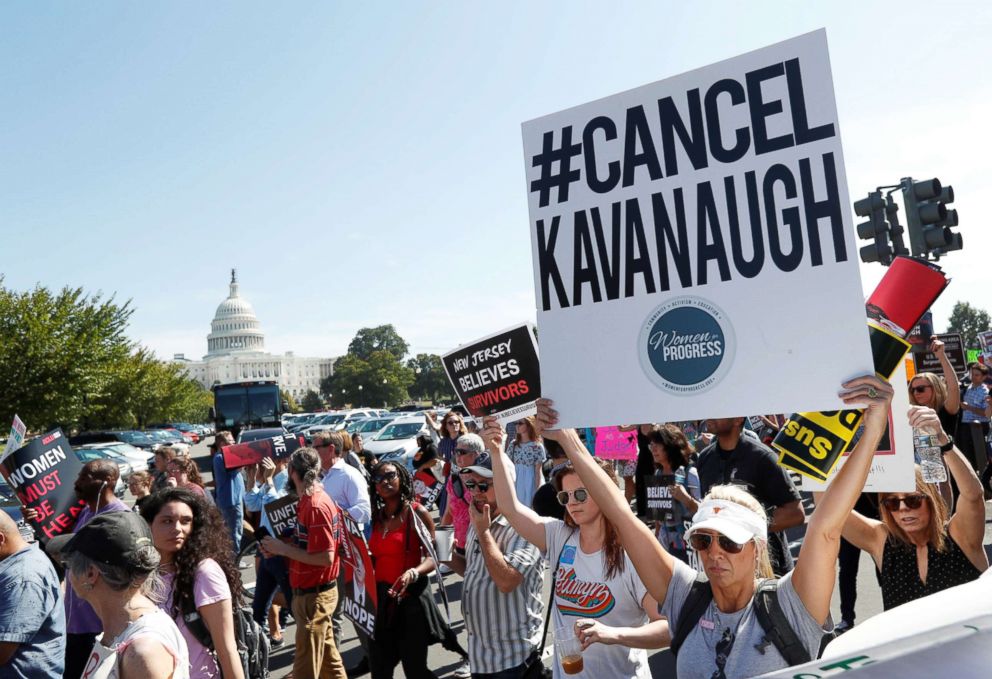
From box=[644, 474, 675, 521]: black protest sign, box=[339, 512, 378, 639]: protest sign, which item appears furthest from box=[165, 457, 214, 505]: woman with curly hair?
box=[644, 474, 675, 521]: black protest sign

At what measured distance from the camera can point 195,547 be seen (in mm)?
3469

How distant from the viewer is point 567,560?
10.8 feet

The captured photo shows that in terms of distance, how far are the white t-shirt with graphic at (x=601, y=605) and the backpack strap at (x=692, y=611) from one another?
0.53 m

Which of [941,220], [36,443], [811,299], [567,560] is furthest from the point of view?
[941,220]

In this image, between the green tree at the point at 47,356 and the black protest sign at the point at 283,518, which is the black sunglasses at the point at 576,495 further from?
the green tree at the point at 47,356

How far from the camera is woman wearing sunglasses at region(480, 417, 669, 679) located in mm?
3047

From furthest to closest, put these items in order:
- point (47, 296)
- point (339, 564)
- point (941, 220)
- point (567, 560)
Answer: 1. point (47, 296)
2. point (941, 220)
3. point (339, 564)
4. point (567, 560)

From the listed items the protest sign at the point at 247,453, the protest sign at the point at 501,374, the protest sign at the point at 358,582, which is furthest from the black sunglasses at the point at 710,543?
the protest sign at the point at 247,453

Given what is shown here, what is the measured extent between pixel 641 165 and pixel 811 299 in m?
0.79

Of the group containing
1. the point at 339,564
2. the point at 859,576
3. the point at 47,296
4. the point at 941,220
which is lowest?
the point at 859,576

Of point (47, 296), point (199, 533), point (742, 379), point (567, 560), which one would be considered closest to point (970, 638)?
point (742, 379)

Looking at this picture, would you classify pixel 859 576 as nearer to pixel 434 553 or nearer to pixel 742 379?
pixel 434 553

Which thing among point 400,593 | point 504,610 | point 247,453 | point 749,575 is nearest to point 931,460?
point 749,575

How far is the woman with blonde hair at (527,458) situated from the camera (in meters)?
7.20
